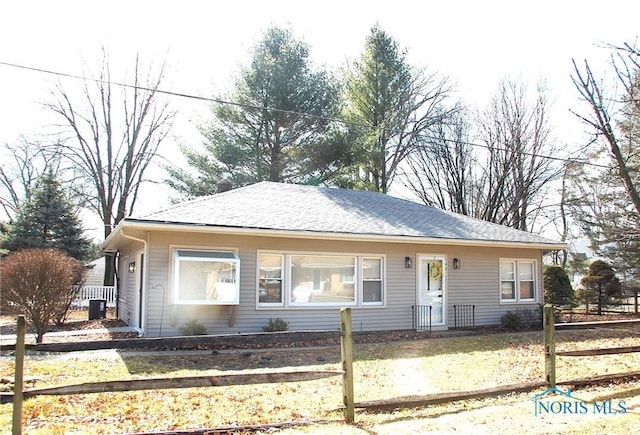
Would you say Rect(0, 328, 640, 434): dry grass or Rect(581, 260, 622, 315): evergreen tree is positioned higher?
Rect(581, 260, 622, 315): evergreen tree

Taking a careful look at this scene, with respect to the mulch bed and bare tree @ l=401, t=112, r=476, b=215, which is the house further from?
bare tree @ l=401, t=112, r=476, b=215

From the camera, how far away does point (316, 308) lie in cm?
1235

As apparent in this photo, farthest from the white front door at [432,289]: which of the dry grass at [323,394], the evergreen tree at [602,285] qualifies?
the evergreen tree at [602,285]

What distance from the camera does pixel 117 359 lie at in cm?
877

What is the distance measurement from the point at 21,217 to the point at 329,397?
21.7 meters

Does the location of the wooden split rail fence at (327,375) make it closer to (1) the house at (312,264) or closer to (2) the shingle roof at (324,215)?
(1) the house at (312,264)

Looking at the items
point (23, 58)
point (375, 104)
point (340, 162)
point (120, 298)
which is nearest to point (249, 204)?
point (23, 58)

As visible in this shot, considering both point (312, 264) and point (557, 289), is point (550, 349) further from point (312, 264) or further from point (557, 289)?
point (557, 289)

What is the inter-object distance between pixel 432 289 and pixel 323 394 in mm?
8162

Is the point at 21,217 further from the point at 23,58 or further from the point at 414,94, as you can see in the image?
the point at 414,94

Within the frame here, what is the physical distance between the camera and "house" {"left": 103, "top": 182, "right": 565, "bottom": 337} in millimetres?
10883

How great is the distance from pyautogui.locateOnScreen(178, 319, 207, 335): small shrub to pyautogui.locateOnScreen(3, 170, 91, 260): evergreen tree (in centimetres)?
1449

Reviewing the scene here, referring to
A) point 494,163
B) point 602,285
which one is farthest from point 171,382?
point 494,163

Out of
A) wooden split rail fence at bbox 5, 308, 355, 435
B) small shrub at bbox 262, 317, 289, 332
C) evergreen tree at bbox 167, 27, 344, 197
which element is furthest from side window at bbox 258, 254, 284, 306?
evergreen tree at bbox 167, 27, 344, 197
